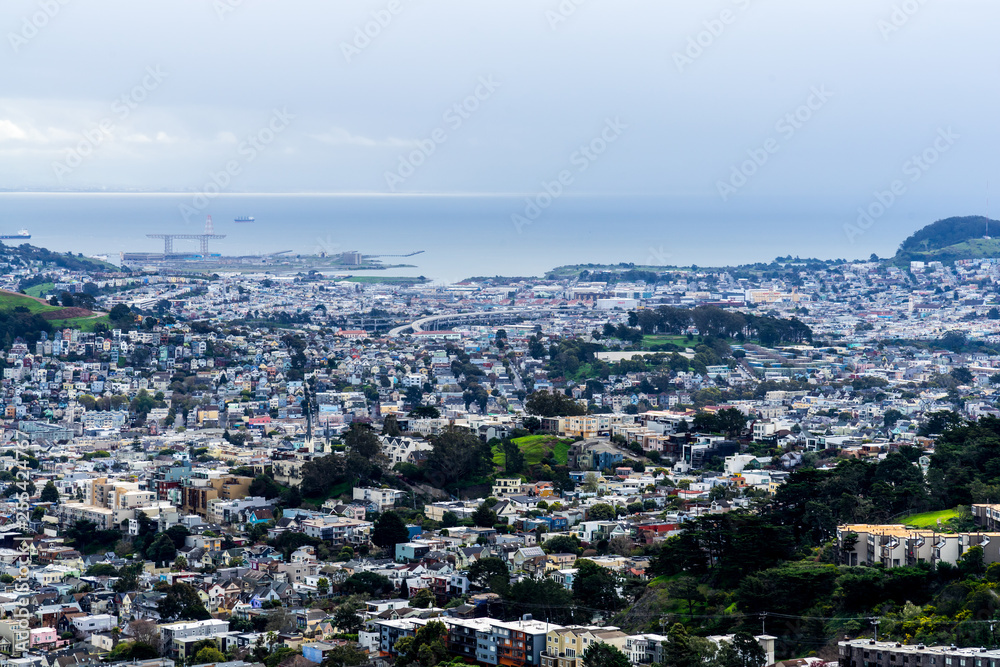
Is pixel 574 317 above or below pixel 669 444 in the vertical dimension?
above

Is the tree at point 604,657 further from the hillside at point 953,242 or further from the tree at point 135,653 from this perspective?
the hillside at point 953,242

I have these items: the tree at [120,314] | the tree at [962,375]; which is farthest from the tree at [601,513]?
the tree at [120,314]

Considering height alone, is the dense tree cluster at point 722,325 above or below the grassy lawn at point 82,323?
above

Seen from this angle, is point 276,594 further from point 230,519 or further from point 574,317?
point 574,317

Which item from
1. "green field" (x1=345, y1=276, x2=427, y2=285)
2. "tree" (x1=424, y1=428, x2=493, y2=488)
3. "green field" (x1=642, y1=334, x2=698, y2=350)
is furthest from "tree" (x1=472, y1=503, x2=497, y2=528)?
"green field" (x1=345, y1=276, x2=427, y2=285)

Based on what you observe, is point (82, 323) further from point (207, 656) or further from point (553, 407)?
point (207, 656)

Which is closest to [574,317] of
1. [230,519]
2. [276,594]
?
[230,519]
